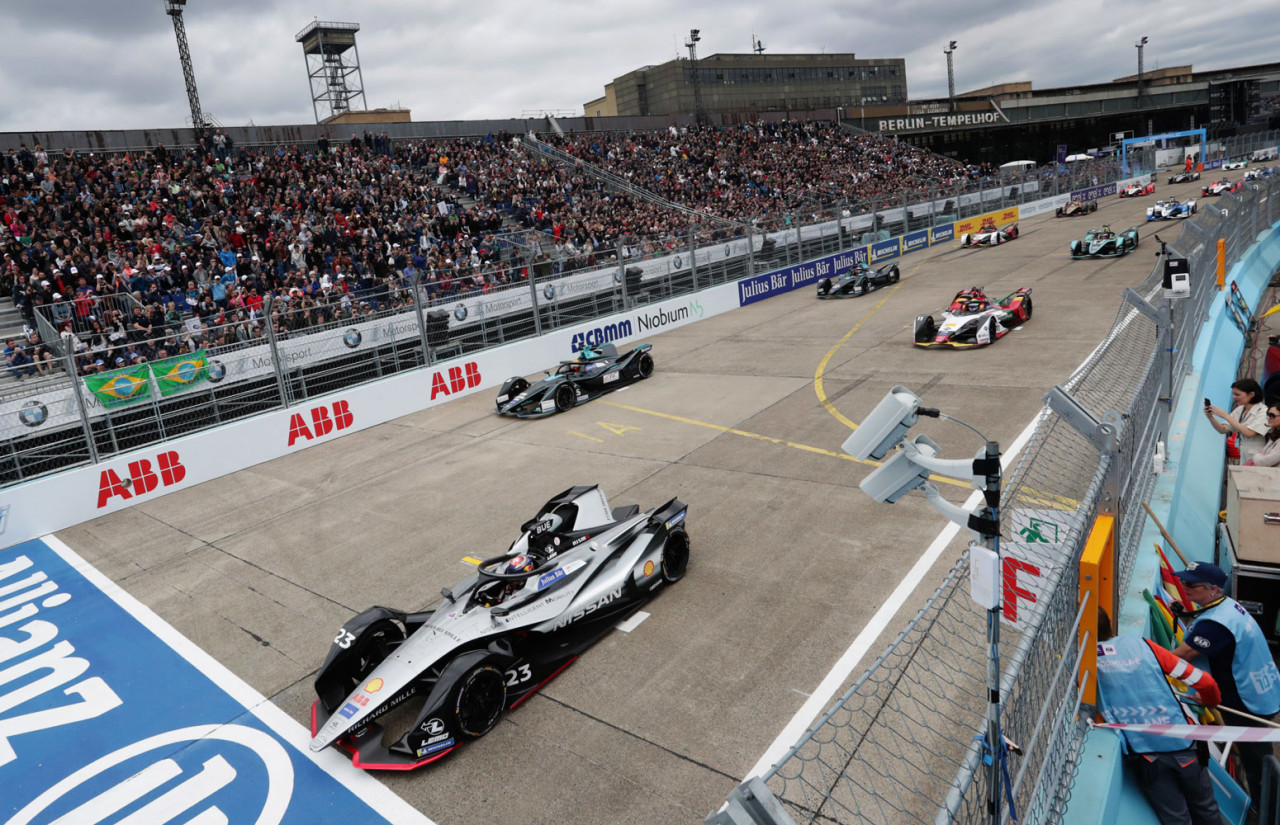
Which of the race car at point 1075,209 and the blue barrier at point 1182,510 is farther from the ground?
the race car at point 1075,209

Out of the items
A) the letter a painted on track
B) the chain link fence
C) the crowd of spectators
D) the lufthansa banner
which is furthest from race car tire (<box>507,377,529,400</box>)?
the lufthansa banner

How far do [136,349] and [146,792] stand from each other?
391 inches

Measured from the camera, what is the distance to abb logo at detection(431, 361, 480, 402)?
55.7 ft

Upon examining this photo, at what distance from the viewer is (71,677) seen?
7.34 m

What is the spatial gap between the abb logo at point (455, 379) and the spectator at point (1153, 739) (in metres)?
14.8

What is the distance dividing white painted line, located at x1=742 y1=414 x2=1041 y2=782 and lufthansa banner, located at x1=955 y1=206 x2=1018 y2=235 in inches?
1341

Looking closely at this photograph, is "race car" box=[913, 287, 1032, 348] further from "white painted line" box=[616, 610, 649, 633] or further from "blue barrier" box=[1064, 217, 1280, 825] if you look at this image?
"white painted line" box=[616, 610, 649, 633]

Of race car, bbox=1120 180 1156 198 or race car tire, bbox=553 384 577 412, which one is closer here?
race car tire, bbox=553 384 577 412

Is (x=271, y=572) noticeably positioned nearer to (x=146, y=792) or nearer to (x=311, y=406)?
(x=146, y=792)

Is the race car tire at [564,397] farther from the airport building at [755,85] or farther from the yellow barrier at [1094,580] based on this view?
the airport building at [755,85]

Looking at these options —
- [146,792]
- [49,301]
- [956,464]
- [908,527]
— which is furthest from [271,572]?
[49,301]

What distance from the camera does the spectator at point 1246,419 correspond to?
7.92m

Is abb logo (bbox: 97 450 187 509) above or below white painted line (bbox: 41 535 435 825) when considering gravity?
above

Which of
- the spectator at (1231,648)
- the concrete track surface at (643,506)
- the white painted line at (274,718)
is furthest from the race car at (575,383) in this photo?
the spectator at (1231,648)
